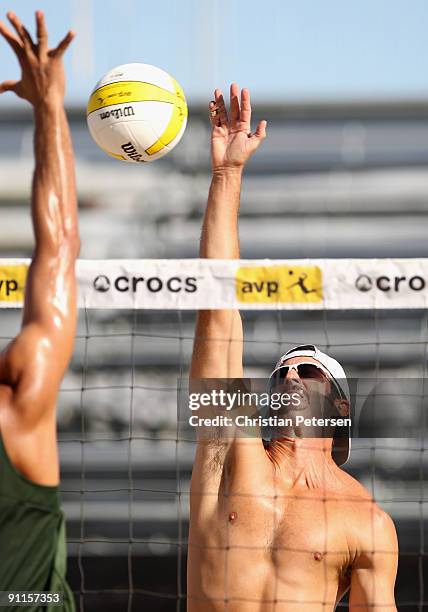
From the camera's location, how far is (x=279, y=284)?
3678 mm

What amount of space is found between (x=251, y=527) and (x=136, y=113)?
1701mm

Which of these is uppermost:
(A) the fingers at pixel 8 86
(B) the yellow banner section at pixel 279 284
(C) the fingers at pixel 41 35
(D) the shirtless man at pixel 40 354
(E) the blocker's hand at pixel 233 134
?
(E) the blocker's hand at pixel 233 134

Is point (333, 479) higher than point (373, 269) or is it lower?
lower

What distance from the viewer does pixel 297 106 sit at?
1045 cm

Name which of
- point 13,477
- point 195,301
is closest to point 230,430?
point 195,301

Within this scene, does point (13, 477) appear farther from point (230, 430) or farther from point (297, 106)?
point (297, 106)

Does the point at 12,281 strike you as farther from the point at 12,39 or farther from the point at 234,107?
the point at 12,39

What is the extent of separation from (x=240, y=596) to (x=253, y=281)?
1.11 metres

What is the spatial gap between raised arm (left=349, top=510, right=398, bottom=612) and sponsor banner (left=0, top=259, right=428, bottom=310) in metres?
0.81

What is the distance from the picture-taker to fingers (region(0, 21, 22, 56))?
243 cm

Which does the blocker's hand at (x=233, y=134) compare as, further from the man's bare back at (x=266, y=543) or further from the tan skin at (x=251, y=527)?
the man's bare back at (x=266, y=543)

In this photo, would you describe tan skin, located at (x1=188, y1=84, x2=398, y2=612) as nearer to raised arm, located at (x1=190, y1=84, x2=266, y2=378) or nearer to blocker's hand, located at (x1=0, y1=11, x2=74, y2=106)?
raised arm, located at (x1=190, y1=84, x2=266, y2=378)

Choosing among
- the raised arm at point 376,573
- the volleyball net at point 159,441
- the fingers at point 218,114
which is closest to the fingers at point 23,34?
the fingers at point 218,114

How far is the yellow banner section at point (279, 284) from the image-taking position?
143 inches
